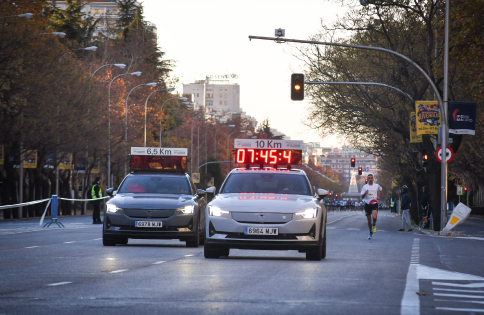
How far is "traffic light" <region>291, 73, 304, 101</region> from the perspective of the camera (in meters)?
31.3

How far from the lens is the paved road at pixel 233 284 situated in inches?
328

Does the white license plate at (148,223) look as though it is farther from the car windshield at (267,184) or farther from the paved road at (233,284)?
the car windshield at (267,184)

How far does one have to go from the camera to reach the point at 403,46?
1439 inches

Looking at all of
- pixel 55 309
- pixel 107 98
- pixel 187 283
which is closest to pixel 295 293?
pixel 187 283

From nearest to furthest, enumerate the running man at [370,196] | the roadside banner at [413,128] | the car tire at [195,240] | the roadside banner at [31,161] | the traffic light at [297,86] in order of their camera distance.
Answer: the car tire at [195,240]
the running man at [370,196]
the traffic light at [297,86]
the roadside banner at [413,128]
the roadside banner at [31,161]

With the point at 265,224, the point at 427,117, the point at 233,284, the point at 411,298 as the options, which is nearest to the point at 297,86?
the point at 427,117

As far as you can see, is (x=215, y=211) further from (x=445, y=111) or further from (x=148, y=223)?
(x=445, y=111)

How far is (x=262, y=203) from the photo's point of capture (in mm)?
14594

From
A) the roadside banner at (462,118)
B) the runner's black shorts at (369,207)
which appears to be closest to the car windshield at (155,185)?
the runner's black shorts at (369,207)

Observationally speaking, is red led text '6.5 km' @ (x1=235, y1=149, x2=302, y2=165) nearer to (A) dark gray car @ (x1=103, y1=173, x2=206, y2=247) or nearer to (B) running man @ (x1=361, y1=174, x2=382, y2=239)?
(A) dark gray car @ (x1=103, y1=173, x2=206, y2=247)

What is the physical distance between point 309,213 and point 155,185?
21.0 feet

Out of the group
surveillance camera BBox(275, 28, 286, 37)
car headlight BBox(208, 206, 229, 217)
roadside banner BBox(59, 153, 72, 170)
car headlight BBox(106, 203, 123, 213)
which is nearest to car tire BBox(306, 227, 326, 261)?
car headlight BBox(208, 206, 229, 217)

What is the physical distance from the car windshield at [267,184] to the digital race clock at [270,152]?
1648 mm

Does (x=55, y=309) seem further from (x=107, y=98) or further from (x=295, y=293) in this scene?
(x=107, y=98)
